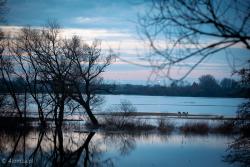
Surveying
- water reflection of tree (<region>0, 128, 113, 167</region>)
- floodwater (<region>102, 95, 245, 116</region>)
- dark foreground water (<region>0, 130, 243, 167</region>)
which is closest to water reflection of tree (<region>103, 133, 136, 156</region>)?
dark foreground water (<region>0, 130, 243, 167</region>)

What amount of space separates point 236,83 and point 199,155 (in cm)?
672

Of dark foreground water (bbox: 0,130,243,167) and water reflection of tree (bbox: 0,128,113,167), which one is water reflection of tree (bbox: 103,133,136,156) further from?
water reflection of tree (bbox: 0,128,113,167)

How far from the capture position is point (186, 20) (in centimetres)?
443

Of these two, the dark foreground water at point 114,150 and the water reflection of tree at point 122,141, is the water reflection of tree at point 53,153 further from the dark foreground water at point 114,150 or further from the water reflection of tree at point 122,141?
the water reflection of tree at point 122,141

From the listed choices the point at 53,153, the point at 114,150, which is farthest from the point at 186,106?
the point at 53,153

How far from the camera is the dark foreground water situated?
18.4m

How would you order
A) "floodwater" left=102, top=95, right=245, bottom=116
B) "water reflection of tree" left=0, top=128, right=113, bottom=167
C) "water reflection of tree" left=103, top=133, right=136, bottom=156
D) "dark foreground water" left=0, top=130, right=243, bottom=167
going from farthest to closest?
"floodwater" left=102, top=95, right=245, bottom=116
"water reflection of tree" left=103, top=133, right=136, bottom=156
"dark foreground water" left=0, top=130, right=243, bottom=167
"water reflection of tree" left=0, top=128, right=113, bottom=167

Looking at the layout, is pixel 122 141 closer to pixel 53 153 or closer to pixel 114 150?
pixel 114 150

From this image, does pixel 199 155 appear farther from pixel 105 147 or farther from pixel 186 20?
pixel 186 20

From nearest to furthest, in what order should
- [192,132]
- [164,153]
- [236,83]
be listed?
[236,83]
[164,153]
[192,132]

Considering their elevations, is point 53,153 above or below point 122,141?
above

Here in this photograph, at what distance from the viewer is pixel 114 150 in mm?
23219

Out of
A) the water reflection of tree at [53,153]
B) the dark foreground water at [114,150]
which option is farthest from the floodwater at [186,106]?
the water reflection of tree at [53,153]

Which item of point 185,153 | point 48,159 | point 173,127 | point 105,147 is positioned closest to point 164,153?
point 185,153
